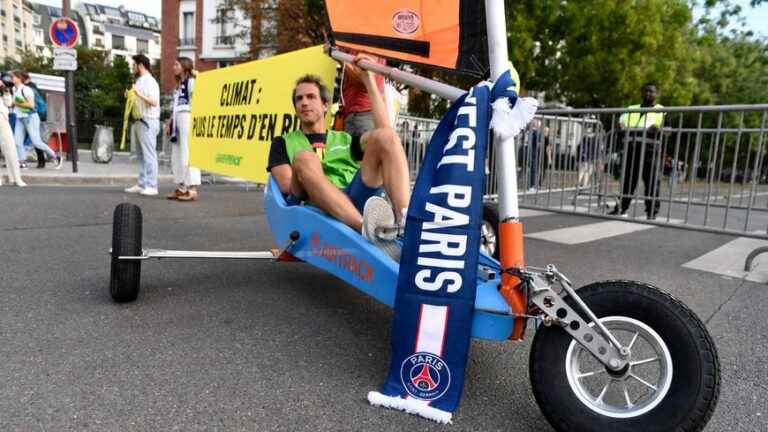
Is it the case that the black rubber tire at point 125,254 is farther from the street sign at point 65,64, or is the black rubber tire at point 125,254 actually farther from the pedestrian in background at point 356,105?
the street sign at point 65,64

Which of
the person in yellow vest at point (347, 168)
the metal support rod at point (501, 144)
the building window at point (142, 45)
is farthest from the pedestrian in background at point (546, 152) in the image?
the building window at point (142, 45)

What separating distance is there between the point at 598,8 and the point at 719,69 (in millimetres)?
15449

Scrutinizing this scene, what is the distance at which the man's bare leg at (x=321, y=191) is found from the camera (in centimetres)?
252

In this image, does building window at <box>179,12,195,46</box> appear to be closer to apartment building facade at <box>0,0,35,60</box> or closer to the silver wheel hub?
the silver wheel hub

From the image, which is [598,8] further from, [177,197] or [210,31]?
[210,31]

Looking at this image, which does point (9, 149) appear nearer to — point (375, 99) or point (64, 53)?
point (64, 53)

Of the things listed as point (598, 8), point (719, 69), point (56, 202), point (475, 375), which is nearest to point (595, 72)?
point (598, 8)

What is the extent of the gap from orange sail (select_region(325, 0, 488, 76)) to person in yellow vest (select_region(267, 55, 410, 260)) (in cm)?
17

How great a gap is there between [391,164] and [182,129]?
A: 18.0 feet

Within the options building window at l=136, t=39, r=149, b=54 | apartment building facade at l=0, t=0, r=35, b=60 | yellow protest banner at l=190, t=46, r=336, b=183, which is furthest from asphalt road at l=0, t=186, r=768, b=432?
building window at l=136, t=39, r=149, b=54

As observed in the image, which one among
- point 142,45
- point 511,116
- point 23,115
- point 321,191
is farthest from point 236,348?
point 142,45

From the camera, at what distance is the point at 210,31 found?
3475cm

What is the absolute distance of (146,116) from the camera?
7.41 metres

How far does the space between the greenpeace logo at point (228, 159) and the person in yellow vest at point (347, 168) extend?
256 cm
